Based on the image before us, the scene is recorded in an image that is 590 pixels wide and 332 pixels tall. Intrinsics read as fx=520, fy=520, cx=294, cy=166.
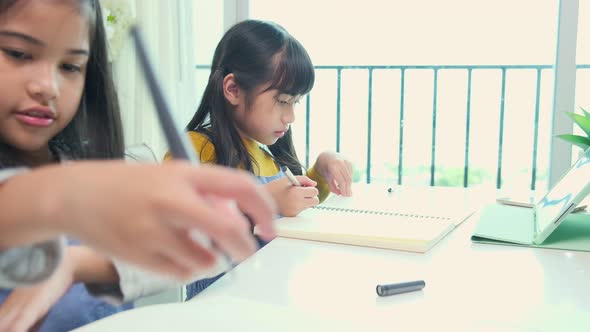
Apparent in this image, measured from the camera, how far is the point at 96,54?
631 millimetres

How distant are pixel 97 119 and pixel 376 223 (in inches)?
17.8

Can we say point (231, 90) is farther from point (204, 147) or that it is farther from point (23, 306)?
point (23, 306)

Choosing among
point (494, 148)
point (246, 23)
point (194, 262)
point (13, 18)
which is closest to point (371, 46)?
point (494, 148)

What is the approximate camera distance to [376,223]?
2.78 ft

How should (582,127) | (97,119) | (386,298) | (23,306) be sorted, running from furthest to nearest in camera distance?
(582,127), (97,119), (386,298), (23,306)

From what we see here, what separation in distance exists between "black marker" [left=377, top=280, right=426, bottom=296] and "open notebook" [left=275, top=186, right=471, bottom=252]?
163 millimetres

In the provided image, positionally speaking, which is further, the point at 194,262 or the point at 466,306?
the point at 466,306

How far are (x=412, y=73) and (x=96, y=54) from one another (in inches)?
105

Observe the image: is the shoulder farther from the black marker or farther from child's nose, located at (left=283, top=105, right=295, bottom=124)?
the black marker

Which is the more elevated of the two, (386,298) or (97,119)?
(97,119)

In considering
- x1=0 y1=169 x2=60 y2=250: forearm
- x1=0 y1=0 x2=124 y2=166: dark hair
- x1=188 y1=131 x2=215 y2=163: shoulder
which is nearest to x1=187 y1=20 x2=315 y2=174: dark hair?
x1=188 y1=131 x2=215 y2=163: shoulder

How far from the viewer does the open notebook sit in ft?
2.47

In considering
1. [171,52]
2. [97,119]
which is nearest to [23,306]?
[97,119]

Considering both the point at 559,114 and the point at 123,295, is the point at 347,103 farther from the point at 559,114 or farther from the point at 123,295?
the point at 123,295
